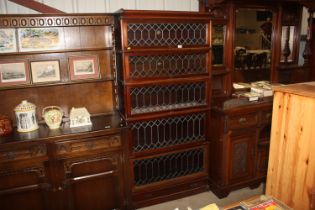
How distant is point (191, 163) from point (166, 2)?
67.4 inches

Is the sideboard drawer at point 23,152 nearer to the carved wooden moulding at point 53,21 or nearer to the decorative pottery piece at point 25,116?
the decorative pottery piece at point 25,116

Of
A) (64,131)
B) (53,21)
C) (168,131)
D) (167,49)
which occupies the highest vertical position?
(53,21)

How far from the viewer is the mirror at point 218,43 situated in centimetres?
262

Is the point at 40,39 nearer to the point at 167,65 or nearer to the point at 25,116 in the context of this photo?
the point at 25,116

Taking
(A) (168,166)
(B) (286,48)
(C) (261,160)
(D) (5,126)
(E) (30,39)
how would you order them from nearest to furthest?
(D) (5,126), (E) (30,39), (A) (168,166), (C) (261,160), (B) (286,48)

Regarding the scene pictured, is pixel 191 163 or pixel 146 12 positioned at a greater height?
pixel 146 12

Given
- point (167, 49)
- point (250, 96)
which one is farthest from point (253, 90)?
point (167, 49)

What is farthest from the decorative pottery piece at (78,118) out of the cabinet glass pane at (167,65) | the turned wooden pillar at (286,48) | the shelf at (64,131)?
the turned wooden pillar at (286,48)

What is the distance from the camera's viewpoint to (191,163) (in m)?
2.64

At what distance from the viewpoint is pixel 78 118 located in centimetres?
221

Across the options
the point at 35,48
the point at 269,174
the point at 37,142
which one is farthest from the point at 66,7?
the point at 269,174

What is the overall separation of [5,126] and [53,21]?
94 cm

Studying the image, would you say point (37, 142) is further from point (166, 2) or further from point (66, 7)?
point (166, 2)

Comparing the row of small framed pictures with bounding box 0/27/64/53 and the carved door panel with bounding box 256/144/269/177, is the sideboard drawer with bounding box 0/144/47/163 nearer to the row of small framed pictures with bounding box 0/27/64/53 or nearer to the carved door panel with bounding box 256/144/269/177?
the row of small framed pictures with bounding box 0/27/64/53
